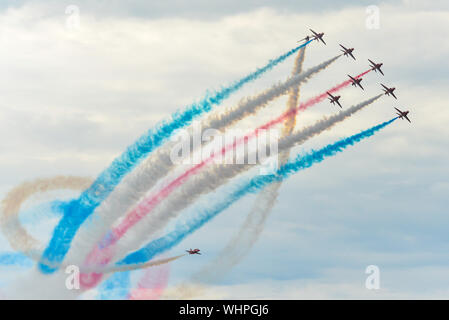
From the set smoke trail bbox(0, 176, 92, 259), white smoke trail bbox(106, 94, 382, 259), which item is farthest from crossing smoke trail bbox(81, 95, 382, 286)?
smoke trail bbox(0, 176, 92, 259)

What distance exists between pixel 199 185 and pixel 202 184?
1.14 ft

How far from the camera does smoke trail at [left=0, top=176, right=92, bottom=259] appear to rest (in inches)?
2901

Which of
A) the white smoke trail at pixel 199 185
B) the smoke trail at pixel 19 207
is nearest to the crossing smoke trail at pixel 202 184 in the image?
the white smoke trail at pixel 199 185

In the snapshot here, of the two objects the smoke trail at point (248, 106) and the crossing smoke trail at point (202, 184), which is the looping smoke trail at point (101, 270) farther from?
the smoke trail at point (248, 106)

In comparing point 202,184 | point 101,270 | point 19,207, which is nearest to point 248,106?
point 202,184

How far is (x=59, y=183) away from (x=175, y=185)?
1475cm

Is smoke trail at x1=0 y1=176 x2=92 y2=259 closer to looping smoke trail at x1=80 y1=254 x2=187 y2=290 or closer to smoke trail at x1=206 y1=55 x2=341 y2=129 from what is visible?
looping smoke trail at x1=80 y1=254 x2=187 y2=290

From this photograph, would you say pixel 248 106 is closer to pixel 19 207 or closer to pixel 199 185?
pixel 199 185

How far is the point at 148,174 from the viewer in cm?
6862

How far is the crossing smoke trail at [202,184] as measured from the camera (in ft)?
212
